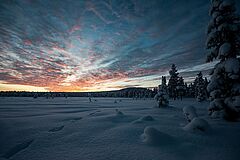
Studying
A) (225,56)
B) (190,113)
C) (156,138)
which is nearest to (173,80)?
(225,56)

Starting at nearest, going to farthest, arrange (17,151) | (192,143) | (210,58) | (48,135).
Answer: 1. (17,151)
2. (192,143)
3. (48,135)
4. (210,58)

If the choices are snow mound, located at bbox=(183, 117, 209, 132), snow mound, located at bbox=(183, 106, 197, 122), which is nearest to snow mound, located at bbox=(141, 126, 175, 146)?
snow mound, located at bbox=(183, 117, 209, 132)

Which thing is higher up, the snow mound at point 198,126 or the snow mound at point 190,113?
the snow mound at point 190,113

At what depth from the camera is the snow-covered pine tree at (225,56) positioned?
854 cm

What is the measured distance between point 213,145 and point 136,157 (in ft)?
9.10

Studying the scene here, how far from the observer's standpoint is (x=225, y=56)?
899cm

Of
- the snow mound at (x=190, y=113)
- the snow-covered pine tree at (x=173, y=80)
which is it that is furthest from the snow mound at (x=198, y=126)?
the snow-covered pine tree at (x=173, y=80)

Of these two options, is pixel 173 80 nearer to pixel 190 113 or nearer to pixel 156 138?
pixel 190 113

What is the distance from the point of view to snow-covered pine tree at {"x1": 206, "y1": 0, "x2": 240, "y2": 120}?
8539 millimetres

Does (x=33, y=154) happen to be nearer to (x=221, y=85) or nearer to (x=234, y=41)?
(x=221, y=85)

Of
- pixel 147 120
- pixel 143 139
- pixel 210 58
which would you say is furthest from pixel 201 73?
pixel 143 139

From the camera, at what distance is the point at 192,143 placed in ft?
15.5

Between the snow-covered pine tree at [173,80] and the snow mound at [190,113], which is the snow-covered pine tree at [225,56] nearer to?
the snow mound at [190,113]

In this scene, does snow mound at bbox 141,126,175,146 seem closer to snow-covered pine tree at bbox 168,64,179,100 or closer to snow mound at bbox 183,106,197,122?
snow mound at bbox 183,106,197,122
